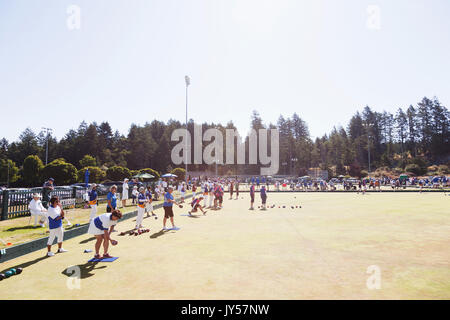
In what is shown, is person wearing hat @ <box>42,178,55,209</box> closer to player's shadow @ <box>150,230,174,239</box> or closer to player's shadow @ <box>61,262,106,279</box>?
player's shadow @ <box>150,230,174,239</box>

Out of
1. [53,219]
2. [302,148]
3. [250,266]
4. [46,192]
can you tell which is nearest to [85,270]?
[53,219]

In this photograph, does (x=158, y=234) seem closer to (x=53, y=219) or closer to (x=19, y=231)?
(x=53, y=219)

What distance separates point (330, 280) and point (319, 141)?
12263cm

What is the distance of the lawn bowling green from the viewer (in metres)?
5.03

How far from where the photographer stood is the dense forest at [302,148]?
277 feet

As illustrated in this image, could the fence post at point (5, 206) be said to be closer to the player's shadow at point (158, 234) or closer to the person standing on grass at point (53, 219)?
the person standing on grass at point (53, 219)

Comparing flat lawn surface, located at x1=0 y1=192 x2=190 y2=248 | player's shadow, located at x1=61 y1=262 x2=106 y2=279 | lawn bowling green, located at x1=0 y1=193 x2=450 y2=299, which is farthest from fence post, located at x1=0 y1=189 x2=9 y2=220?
player's shadow, located at x1=61 y1=262 x2=106 y2=279

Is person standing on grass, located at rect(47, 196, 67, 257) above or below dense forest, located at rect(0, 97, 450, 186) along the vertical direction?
below

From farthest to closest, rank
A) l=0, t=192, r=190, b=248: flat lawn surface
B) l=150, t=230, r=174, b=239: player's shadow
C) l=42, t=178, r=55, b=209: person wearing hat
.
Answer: l=42, t=178, r=55, b=209: person wearing hat → l=150, t=230, r=174, b=239: player's shadow → l=0, t=192, r=190, b=248: flat lawn surface

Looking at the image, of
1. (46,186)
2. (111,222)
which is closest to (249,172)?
(46,186)

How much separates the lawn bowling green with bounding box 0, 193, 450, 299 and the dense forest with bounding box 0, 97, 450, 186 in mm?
74980

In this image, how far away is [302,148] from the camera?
93.2 metres

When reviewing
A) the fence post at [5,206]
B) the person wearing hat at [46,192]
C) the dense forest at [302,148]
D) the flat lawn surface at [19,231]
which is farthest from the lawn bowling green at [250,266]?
the dense forest at [302,148]
